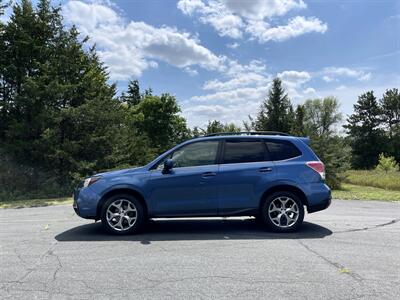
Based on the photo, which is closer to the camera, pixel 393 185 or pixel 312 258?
pixel 312 258

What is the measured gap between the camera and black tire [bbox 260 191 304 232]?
7.84 m

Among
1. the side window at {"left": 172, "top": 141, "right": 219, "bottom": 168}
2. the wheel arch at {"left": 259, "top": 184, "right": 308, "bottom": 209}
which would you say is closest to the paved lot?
the wheel arch at {"left": 259, "top": 184, "right": 308, "bottom": 209}

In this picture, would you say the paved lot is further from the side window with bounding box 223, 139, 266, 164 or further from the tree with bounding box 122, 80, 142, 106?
the tree with bounding box 122, 80, 142, 106

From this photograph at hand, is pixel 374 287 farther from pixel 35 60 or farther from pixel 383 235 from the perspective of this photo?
pixel 35 60

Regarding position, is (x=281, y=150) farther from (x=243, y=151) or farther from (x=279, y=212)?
(x=279, y=212)

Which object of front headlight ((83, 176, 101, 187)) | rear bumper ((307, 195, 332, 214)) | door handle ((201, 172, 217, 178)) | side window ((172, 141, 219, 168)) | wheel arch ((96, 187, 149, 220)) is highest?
side window ((172, 141, 219, 168))

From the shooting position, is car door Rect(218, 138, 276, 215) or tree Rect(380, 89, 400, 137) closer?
car door Rect(218, 138, 276, 215)

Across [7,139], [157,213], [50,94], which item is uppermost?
[50,94]

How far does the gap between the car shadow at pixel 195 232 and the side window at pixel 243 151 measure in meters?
1.38

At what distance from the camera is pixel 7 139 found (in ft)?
68.2

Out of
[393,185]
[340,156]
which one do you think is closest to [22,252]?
[340,156]

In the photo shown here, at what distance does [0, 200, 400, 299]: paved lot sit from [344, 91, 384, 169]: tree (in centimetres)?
7625

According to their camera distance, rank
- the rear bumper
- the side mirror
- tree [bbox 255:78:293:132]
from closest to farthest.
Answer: the side mirror, the rear bumper, tree [bbox 255:78:293:132]

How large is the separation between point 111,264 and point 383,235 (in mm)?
5138
